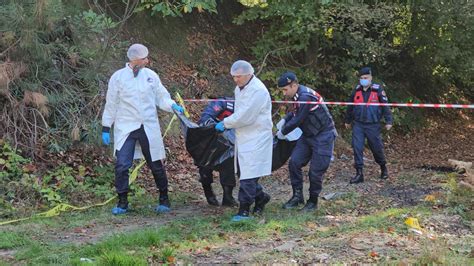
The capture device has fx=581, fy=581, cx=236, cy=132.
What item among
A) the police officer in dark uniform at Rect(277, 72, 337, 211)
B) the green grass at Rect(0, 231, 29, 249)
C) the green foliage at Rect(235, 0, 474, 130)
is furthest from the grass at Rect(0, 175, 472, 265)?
the green foliage at Rect(235, 0, 474, 130)

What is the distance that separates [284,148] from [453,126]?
434 inches

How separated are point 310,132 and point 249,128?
41.4 inches

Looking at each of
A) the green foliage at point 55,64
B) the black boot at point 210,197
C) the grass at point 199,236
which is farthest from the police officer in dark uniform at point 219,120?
the green foliage at point 55,64

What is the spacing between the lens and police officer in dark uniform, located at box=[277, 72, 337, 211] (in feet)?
22.7

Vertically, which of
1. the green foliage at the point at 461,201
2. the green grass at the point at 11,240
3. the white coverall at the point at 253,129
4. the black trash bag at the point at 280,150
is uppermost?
the white coverall at the point at 253,129

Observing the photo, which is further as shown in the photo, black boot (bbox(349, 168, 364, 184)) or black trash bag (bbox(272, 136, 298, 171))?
black boot (bbox(349, 168, 364, 184))

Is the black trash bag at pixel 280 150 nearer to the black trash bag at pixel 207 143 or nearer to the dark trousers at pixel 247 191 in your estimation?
the black trash bag at pixel 207 143

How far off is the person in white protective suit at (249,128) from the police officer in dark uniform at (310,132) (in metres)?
0.54

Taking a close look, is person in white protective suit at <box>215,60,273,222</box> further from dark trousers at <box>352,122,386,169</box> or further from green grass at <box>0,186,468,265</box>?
dark trousers at <box>352,122,386,169</box>

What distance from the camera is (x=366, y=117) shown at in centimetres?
932

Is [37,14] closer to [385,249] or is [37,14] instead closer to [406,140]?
[385,249]

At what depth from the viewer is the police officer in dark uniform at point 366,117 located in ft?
30.4

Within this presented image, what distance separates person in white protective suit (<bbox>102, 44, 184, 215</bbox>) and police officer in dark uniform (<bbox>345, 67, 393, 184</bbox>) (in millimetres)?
3524

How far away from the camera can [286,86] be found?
6.88 metres
